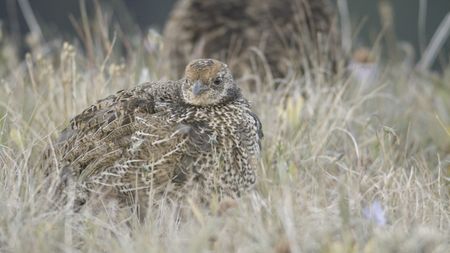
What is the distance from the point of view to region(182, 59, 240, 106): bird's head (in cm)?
404

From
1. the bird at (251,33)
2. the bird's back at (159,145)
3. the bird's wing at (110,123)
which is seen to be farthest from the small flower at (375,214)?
the bird at (251,33)

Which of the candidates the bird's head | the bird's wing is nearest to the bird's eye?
the bird's head

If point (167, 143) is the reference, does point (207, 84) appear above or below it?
above

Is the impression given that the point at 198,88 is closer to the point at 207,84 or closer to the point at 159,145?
the point at 207,84

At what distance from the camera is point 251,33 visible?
6.33 meters

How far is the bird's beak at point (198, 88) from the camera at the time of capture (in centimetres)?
402

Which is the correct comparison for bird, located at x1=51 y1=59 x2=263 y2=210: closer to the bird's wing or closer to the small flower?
the bird's wing

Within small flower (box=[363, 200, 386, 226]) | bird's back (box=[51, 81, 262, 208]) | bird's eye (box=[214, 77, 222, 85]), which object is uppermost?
bird's eye (box=[214, 77, 222, 85])

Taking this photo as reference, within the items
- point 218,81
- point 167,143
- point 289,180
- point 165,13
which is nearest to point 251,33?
point 218,81

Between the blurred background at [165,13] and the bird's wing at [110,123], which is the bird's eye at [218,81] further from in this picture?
the blurred background at [165,13]

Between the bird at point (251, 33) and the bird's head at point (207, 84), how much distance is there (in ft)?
5.74

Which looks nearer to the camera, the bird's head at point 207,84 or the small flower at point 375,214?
the small flower at point 375,214

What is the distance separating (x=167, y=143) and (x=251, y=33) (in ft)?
8.35

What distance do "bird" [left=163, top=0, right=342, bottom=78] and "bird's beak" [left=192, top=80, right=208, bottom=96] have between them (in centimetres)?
185
